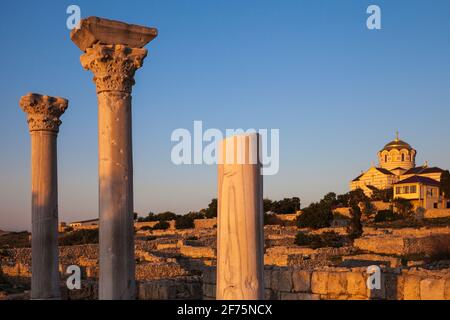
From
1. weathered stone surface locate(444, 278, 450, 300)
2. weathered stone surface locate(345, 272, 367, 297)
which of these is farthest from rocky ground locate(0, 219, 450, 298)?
weathered stone surface locate(444, 278, 450, 300)

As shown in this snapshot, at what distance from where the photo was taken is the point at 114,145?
940cm

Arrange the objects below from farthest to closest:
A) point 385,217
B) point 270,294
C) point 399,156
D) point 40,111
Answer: point 399,156 → point 385,217 → point 40,111 → point 270,294

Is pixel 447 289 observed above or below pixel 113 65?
below

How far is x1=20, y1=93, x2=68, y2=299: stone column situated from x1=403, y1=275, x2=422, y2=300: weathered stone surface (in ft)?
24.9

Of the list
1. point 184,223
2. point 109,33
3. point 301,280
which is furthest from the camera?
point 184,223

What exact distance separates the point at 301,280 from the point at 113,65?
6.01 meters

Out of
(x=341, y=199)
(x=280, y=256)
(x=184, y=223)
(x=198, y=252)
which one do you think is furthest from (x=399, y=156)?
(x=280, y=256)

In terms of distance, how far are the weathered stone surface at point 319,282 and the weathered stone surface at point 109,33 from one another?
5.89m

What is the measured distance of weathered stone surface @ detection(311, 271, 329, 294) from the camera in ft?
39.1

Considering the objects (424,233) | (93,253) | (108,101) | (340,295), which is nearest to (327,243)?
(424,233)

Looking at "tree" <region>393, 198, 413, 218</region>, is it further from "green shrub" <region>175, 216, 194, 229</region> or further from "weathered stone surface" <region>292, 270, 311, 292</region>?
"weathered stone surface" <region>292, 270, 311, 292</region>

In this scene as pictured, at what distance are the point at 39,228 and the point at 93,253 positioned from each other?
27.3m

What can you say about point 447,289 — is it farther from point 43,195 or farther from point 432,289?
point 43,195
